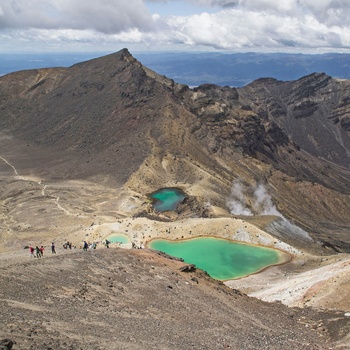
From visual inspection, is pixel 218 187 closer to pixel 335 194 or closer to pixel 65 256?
pixel 335 194

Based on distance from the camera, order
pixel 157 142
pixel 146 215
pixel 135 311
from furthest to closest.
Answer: pixel 157 142 < pixel 146 215 < pixel 135 311

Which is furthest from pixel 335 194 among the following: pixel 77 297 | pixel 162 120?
pixel 77 297

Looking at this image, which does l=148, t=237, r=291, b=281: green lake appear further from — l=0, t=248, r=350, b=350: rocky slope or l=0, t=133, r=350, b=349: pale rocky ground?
l=0, t=248, r=350, b=350: rocky slope

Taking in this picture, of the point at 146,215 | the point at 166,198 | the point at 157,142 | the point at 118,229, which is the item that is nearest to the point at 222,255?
the point at 118,229

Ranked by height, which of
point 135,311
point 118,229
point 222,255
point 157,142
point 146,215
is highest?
point 135,311

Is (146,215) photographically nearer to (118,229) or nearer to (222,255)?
(118,229)

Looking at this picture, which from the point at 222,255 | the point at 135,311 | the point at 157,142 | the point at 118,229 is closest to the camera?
the point at 135,311

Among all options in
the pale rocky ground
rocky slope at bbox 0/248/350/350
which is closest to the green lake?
the pale rocky ground
